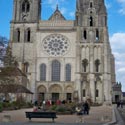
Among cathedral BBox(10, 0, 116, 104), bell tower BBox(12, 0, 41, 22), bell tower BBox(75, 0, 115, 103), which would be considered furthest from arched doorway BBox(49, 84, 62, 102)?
bell tower BBox(12, 0, 41, 22)

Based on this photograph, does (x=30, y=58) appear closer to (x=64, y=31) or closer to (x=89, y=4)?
(x=64, y=31)

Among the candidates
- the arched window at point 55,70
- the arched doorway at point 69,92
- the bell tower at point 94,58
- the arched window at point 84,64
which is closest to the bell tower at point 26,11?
the bell tower at point 94,58

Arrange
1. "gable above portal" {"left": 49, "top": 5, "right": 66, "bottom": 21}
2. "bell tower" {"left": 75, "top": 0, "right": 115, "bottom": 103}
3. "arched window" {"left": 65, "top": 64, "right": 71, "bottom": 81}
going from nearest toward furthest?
1. "bell tower" {"left": 75, "top": 0, "right": 115, "bottom": 103}
2. "arched window" {"left": 65, "top": 64, "right": 71, "bottom": 81}
3. "gable above portal" {"left": 49, "top": 5, "right": 66, "bottom": 21}

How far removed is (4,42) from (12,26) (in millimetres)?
46054

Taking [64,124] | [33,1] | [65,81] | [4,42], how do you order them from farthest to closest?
1. [33,1]
2. [65,81]
3. [4,42]
4. [64,124]

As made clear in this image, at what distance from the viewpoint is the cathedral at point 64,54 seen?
247ft

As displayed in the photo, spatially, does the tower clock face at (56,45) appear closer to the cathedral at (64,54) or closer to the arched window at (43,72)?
the cathedral at (64,54)

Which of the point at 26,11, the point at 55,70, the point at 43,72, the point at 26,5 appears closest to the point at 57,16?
the point at 26,11

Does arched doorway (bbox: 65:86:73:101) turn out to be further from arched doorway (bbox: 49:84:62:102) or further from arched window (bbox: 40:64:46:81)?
arched window (bbox: 40:64:46:81)

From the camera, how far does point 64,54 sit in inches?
3041

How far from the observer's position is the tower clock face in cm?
7769

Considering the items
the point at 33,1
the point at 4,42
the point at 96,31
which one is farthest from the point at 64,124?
the point at 33,1

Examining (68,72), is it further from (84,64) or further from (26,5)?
(26,5)

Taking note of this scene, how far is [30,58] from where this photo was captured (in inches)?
3041
